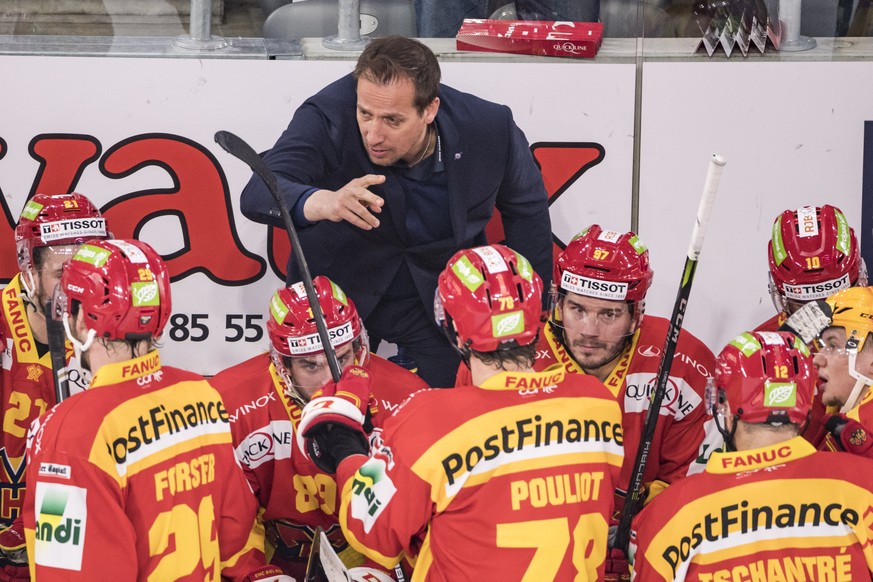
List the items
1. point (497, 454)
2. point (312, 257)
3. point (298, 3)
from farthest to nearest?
1. point (298, 3)
2. point (312, 257)
3. point (497, 454)

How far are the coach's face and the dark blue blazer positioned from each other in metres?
0.13

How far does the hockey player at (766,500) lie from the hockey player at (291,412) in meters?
1.14

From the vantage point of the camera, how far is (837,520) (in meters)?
2.66

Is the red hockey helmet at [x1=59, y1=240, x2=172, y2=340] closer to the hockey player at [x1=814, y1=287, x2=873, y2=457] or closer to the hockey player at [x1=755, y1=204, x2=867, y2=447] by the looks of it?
the hockey player at [x1=814, y1=287, x2=873, y2=457]

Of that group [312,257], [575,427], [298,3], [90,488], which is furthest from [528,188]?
[90,488]

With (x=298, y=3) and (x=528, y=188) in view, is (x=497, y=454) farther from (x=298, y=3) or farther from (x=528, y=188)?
(x=298, y=3)

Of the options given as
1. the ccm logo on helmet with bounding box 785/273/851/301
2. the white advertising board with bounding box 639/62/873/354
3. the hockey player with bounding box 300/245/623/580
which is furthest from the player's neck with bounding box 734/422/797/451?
the white advertising board with bounding box 639/62/873/354

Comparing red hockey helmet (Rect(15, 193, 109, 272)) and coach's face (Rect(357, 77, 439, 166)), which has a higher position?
coach's face (Rect(357, 77, 439, 166))

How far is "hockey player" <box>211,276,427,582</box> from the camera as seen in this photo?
3.52 metres

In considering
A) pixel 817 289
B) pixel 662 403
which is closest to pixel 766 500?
pixel 662 403

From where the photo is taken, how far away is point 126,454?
2.73 meters

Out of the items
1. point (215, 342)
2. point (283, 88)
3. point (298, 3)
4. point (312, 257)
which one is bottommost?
point (215, 342)

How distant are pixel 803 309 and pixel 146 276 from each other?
1824mm

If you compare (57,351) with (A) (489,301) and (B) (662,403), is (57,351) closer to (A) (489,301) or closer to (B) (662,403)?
(A) (489,301)
